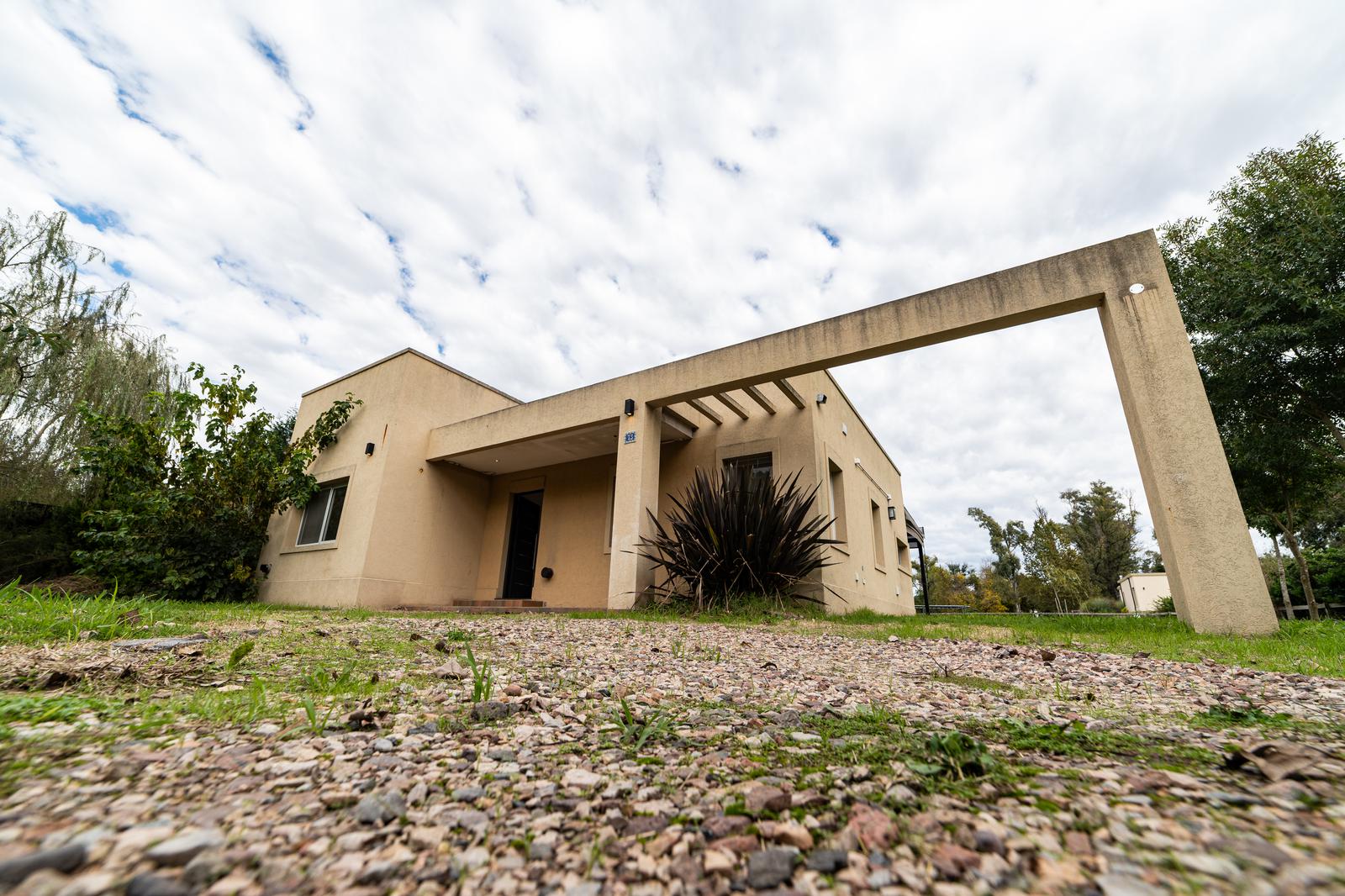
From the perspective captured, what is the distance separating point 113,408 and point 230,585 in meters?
4.39

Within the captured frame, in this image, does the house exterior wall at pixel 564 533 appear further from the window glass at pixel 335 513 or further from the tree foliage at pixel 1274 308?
the tree foliage at pixel 1274 308

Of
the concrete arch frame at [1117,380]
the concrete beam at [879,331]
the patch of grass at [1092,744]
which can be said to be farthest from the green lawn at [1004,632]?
the concrete beam at [879,331]

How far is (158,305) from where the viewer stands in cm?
1025

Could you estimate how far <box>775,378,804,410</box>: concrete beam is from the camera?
702 centimetres

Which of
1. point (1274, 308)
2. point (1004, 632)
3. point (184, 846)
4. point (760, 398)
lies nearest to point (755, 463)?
point (760, 398)

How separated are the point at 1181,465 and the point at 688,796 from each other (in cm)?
522

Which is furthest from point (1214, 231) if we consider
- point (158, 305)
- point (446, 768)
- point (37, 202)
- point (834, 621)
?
point (37, 202)

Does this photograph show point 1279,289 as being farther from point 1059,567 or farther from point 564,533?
point 1059,567

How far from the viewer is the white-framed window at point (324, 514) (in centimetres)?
912

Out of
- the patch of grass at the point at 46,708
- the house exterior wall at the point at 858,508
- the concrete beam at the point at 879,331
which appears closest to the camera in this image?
the patch of grass at the point at 46,708

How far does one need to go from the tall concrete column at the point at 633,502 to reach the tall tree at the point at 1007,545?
24.6 metres

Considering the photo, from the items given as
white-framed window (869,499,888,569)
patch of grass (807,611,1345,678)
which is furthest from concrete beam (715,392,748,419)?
white-framed window (869,499,888,569)

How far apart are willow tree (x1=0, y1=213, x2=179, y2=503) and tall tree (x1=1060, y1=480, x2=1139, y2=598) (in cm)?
3169

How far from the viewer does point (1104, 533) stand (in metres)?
23.4
